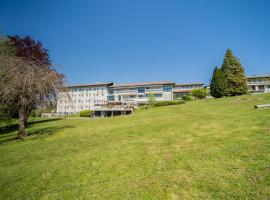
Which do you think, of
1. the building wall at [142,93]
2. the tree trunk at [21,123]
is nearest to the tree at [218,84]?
the building wall at [142,93]

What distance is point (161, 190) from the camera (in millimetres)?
4395

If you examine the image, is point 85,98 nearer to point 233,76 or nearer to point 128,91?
point 128,91

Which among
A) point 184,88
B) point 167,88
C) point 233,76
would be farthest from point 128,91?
point 233,76

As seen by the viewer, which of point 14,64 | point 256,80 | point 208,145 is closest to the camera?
point 208,145

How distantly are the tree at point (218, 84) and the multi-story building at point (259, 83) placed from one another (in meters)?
44.0

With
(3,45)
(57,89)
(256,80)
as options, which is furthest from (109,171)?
(256,80)

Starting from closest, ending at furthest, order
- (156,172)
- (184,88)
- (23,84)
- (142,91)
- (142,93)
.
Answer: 1. (156,172)
2. (23,84)
3. (142,93)
4. (142,91)
5. (184,88)

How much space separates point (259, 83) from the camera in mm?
75562

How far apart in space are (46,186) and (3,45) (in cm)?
2687

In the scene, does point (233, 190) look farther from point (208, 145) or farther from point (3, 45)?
point (3, 45)

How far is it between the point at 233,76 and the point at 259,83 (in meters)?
45.9

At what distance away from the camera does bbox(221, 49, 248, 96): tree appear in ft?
135

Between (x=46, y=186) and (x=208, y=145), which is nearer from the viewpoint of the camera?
(x=46, y=186)

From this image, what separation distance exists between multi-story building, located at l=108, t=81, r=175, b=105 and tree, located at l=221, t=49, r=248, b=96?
21822 millimetres
